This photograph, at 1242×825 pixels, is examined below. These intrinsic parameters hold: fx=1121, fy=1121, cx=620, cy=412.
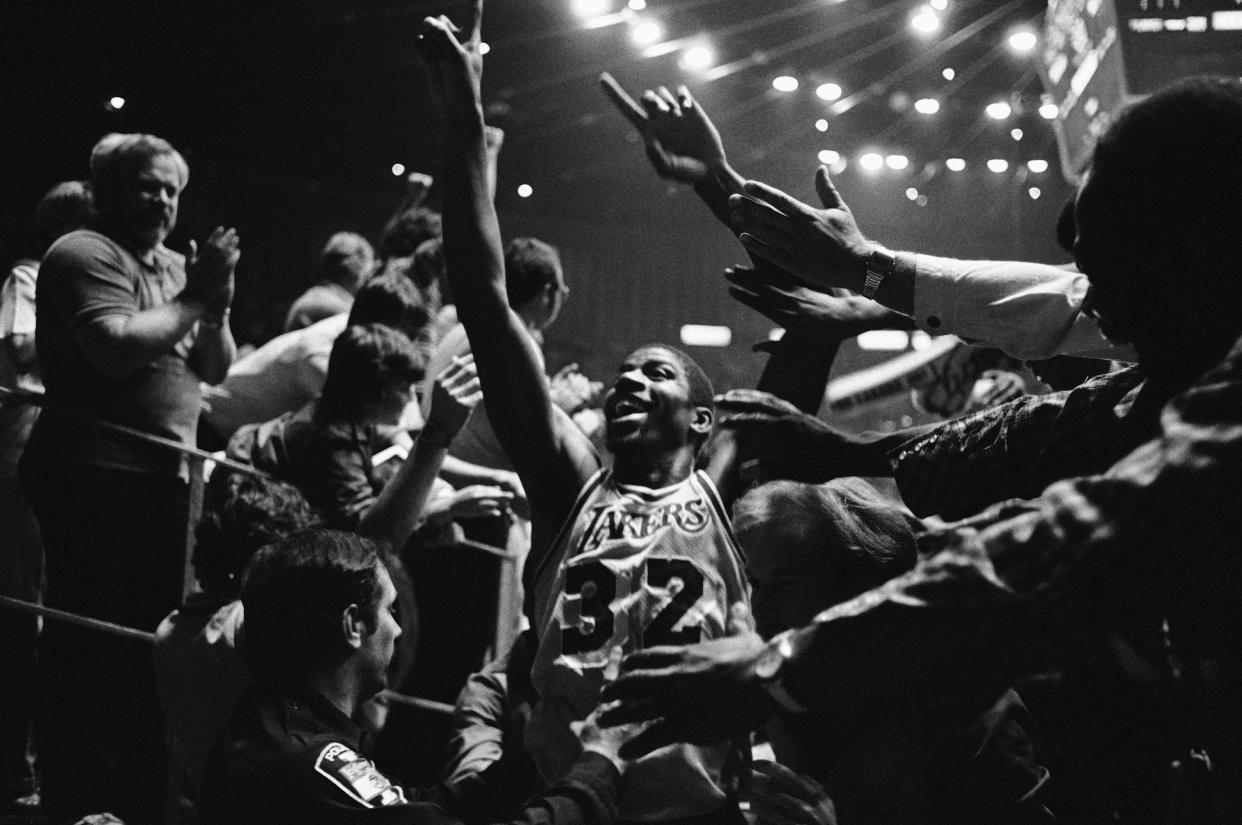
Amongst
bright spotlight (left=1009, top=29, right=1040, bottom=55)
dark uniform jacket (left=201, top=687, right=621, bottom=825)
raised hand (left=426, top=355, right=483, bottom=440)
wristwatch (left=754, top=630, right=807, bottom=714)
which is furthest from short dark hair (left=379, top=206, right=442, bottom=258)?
bright spotlight (left=1009, top=29, right=1040, bottom=55)

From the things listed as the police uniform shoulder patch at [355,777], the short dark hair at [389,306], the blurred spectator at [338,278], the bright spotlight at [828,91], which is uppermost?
the short dark hair at [389,306]

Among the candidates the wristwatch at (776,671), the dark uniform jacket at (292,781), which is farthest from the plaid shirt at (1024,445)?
the dark uniform jacket at (292,781)

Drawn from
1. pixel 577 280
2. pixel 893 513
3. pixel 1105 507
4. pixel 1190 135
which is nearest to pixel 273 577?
pixel 893 513

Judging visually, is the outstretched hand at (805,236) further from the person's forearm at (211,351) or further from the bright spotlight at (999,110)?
the bright spotlight at (999,110)

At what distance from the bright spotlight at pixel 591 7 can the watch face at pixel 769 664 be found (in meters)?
7.90

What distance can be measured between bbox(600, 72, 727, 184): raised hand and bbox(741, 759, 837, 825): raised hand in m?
1.58

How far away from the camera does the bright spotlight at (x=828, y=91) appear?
994cm

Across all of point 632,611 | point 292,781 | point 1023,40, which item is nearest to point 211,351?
point 632,611

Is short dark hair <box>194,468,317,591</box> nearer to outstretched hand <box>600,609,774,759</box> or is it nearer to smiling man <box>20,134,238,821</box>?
smiling man <box>20,134,238,821</box>

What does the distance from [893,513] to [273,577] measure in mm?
1188

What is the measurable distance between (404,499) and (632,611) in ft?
2.63

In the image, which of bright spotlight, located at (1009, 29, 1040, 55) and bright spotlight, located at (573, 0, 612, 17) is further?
bright spotlight, located at (1009, 29, 1040, 55)

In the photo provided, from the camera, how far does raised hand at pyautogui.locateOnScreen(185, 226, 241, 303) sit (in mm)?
3084

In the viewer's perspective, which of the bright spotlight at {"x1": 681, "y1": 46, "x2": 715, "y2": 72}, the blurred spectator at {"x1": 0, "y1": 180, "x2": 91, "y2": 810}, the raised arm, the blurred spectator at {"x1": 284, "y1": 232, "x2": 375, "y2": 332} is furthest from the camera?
the bright spotlight at {"x1": 681, "y1": 46, "x2": 715, "y2": 72}
